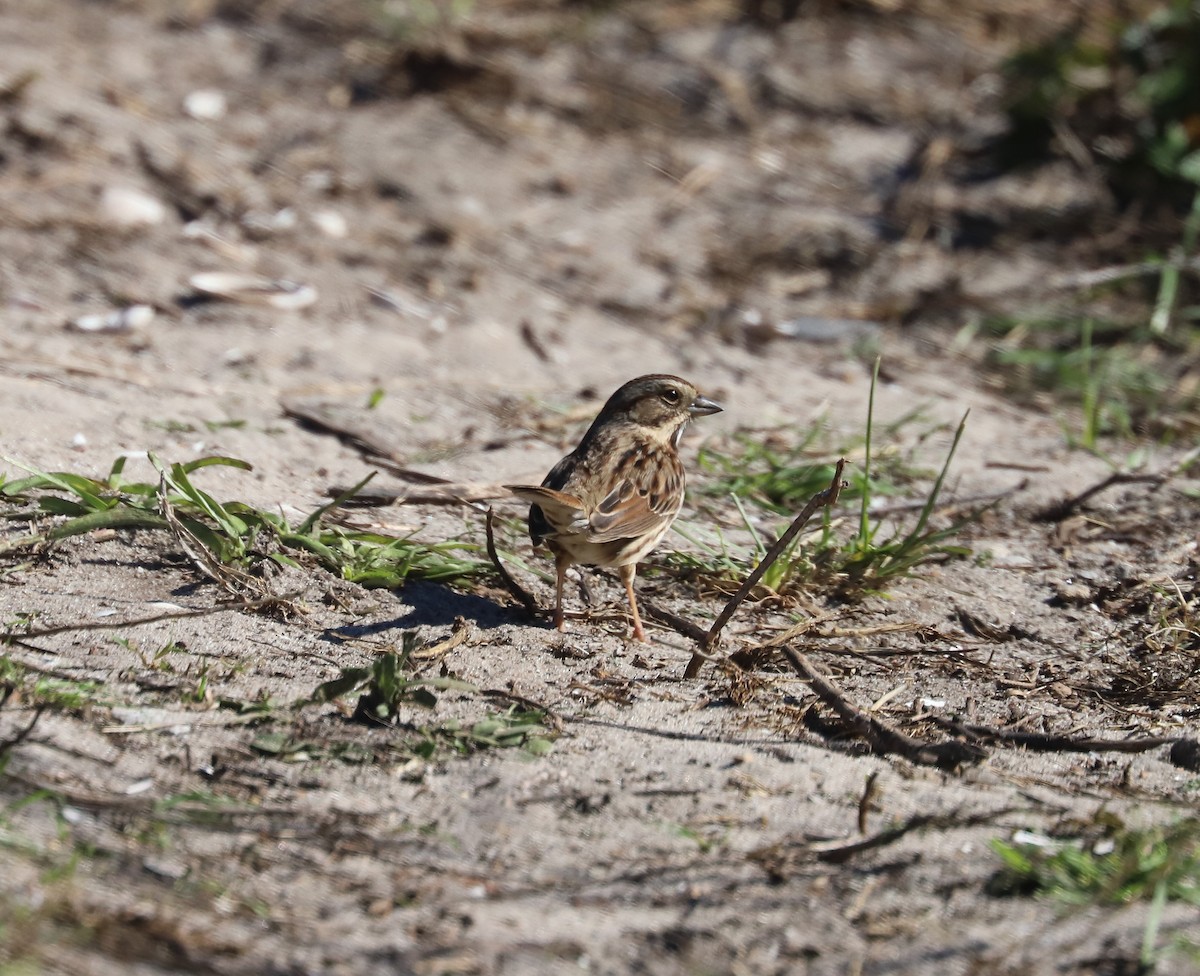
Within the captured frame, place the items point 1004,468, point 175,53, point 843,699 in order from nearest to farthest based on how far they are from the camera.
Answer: point 843,699, point 1004,468, point 175,53

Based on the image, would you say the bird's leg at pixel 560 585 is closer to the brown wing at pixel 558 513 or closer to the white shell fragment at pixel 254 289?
the brown wing at pixel 558 513

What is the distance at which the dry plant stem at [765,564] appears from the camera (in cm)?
379

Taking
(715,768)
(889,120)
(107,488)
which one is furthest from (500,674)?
(889,120)

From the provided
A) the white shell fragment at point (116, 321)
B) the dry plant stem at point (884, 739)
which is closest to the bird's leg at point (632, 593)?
the dry plant stem at point (884, 739)

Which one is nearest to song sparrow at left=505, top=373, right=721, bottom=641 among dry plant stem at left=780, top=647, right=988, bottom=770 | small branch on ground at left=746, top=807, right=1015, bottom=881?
dry plant stem at left=780, top=647, right=988, bottom=770

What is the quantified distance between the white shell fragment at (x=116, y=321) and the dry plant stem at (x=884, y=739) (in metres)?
4.02

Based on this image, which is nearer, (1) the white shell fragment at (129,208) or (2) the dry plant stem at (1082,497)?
(2) the dry plant stem at (1082,497)

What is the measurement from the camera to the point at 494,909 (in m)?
2.96

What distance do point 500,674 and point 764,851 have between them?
1.14 m

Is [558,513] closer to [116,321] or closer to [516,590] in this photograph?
[516,590]

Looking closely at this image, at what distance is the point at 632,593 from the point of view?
4.68 m

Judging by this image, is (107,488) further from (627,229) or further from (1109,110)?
(1109,110)

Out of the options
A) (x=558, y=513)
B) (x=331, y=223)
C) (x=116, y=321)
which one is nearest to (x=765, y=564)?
(x=558, y=513)

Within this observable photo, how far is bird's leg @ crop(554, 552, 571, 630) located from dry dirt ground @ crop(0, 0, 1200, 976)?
0.16m
